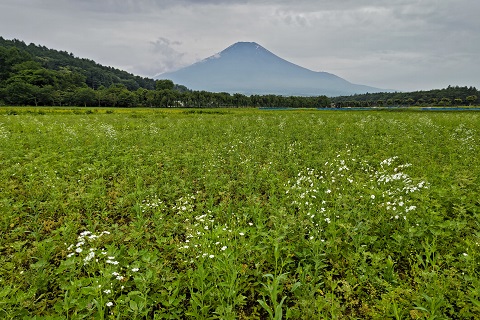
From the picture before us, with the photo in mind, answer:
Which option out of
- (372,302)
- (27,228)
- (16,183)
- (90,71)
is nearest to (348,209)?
(372,302)

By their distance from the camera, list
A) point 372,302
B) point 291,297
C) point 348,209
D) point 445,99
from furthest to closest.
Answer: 1. point 445,99
2. point 348,209
3. point 291,297
4. point 372,302

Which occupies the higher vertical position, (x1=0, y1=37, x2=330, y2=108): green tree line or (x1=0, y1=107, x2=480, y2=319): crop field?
(x1=0, y1=37, x2=330, y2=108): green tree line

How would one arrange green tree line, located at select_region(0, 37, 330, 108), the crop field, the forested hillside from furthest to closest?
the forested hillside, green tree line, located at select_region(0, 37, 330, 108), the crop field

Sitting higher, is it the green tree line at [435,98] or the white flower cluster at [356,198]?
the green tree line at [435,98]

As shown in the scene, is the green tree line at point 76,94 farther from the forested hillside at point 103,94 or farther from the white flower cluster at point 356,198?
the white flower cluster at point 356,198

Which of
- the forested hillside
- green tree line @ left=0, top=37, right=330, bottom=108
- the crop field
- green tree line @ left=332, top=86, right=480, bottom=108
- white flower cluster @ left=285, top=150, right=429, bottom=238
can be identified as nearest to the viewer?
the crop field

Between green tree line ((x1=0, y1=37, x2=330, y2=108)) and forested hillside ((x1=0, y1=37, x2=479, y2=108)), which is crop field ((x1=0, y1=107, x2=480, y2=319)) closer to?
green tree line ((x1=0, y1=37, x2=330, y2=108))

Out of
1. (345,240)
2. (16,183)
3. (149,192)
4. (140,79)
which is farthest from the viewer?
(140,79)

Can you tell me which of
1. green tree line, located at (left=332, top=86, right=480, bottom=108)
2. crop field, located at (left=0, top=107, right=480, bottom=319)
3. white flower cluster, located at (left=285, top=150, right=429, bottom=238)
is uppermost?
green tree line, located at (left=332, top=86, right=480, bottom=108)

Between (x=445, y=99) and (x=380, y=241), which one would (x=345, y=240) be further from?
(x=445, y=99)

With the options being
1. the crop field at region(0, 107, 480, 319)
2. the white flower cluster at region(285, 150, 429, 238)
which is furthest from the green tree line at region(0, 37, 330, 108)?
the white flower cluster at region(285, 150, 429, 238)

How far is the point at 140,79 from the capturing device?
7333 inches

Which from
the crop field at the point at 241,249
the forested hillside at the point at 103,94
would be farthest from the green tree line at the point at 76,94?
the crop field at the point at 241,249

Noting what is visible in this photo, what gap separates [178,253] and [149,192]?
9.71ft
